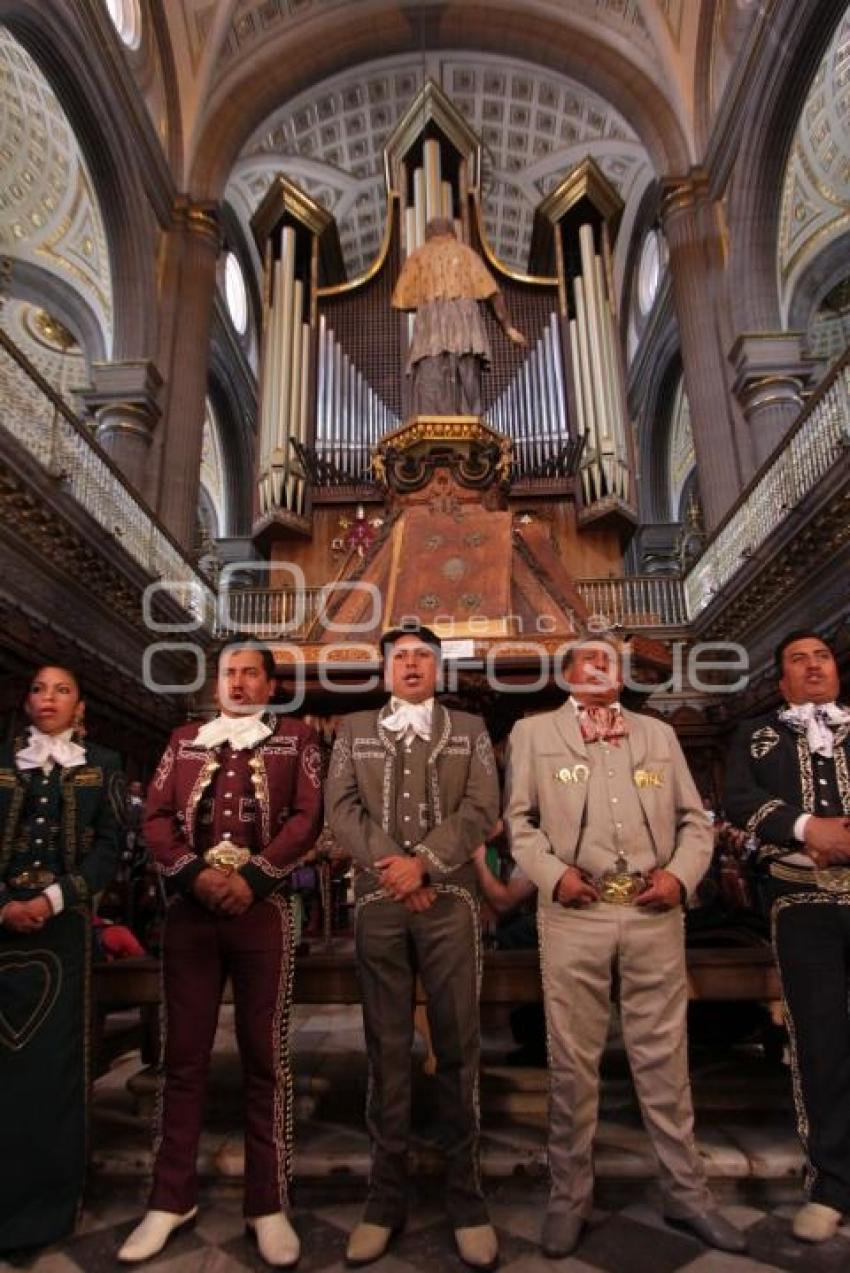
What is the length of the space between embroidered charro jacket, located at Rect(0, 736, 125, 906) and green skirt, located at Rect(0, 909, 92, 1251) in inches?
3.8

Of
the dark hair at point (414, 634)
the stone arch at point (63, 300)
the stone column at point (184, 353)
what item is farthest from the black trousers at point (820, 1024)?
the stone arch at point (63, 300)

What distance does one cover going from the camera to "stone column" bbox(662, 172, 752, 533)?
34.2 feet

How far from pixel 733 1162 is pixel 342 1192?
106cm

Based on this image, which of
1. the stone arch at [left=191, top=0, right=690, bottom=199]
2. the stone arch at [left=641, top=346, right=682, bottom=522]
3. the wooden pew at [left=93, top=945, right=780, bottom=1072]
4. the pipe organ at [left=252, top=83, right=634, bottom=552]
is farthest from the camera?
the stone arch at [left=641, top=346, right=682, bottom=522]

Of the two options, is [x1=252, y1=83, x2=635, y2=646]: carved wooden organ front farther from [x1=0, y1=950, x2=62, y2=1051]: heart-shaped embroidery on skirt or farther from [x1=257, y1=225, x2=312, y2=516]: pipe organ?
[x1=0, y1=950, x2=62, y2=1051]: heart-shaped embroidery on skirt

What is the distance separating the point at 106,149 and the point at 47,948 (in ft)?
38.1

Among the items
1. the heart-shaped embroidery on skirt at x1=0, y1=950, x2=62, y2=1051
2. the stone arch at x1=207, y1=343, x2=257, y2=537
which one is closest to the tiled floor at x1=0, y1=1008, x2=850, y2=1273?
the heart-shaped embroidery on skirt at x1=0, y1=950, x2=62, y2=1051

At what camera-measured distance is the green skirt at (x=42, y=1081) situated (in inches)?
72.4

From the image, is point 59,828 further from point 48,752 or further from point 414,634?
point 414,634

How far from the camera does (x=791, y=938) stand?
1.97 metres

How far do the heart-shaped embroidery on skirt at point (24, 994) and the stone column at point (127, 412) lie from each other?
30.8ft

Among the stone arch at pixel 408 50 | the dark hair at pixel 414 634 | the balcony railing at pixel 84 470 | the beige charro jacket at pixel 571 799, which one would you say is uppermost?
the stone arch at pixel 408 50

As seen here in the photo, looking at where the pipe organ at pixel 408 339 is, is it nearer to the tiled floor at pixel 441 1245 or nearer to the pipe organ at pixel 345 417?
the pipe organ at pixel 345 417

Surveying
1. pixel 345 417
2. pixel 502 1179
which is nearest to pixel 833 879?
pixel 502 1179
